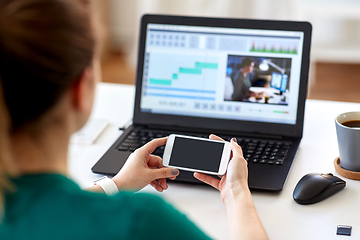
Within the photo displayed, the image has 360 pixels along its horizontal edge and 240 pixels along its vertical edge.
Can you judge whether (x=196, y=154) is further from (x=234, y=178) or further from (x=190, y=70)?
(x=190, y=70)

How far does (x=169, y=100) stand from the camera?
113 cm

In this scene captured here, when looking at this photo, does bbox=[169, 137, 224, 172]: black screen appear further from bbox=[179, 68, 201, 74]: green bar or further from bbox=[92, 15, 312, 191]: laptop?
bbox=[179, 68, 201, 74]: green bar

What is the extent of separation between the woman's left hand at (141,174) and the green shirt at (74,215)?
34 cm

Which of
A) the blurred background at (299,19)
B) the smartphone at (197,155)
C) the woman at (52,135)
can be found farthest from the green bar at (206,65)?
the blurred background at (299,19)

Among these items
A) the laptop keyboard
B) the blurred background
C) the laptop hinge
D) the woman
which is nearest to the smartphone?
the laptop keyboard

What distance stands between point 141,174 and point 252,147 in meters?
0.30

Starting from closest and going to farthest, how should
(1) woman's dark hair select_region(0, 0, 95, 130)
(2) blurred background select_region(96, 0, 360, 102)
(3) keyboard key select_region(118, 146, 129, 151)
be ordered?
A: (1) woman's dark hair select_region(0, 0, 95, 130), (3) keyboard key select_region(118, 146, 129, 151), (2) blurred background select_region(96, 0, 360, 102)

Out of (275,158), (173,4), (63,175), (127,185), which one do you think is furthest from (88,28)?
(173,4)

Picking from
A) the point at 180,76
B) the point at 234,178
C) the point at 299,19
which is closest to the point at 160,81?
the point at 180,76

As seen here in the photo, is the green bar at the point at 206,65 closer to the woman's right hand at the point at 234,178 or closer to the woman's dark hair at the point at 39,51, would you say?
the woman's right hand at the point at 234,178

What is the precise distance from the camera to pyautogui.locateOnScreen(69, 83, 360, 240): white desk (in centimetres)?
77

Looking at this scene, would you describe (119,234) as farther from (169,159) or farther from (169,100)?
(169,100)

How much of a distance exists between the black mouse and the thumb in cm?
24

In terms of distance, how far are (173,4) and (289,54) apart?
2.11 meters
